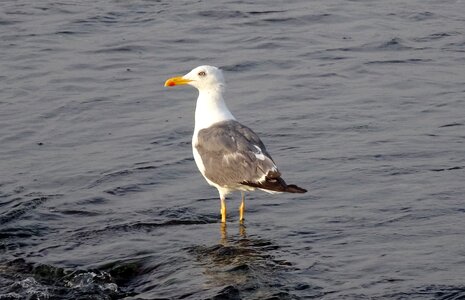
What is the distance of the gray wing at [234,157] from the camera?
9359 millimetres

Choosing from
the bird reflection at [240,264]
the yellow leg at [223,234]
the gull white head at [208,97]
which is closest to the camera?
the bird reflection at [240,264]

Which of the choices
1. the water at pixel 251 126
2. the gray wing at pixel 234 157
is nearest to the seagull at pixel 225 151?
the gray wing at pixel 234 157

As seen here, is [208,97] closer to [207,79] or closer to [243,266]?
[207,79]

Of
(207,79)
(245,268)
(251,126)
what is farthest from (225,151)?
(251,126)

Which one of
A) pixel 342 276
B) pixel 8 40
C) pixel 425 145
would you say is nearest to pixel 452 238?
pixel 342 276

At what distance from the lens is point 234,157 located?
952 centimetres

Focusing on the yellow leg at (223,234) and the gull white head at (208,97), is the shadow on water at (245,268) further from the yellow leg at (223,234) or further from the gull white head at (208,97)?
the gull white head at (208,97)

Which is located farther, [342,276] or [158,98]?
[158,98]

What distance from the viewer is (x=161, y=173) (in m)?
11.2

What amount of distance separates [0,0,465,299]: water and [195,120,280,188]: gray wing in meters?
0.51

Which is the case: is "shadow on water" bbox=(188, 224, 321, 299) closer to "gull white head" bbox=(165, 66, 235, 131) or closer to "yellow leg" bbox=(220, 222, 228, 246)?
"yellow leg" bbox=(220, 222, 228, 246)

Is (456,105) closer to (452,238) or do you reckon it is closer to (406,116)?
(406,116)

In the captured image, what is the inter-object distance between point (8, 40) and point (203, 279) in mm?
9324

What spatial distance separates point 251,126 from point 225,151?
3.01 meters
